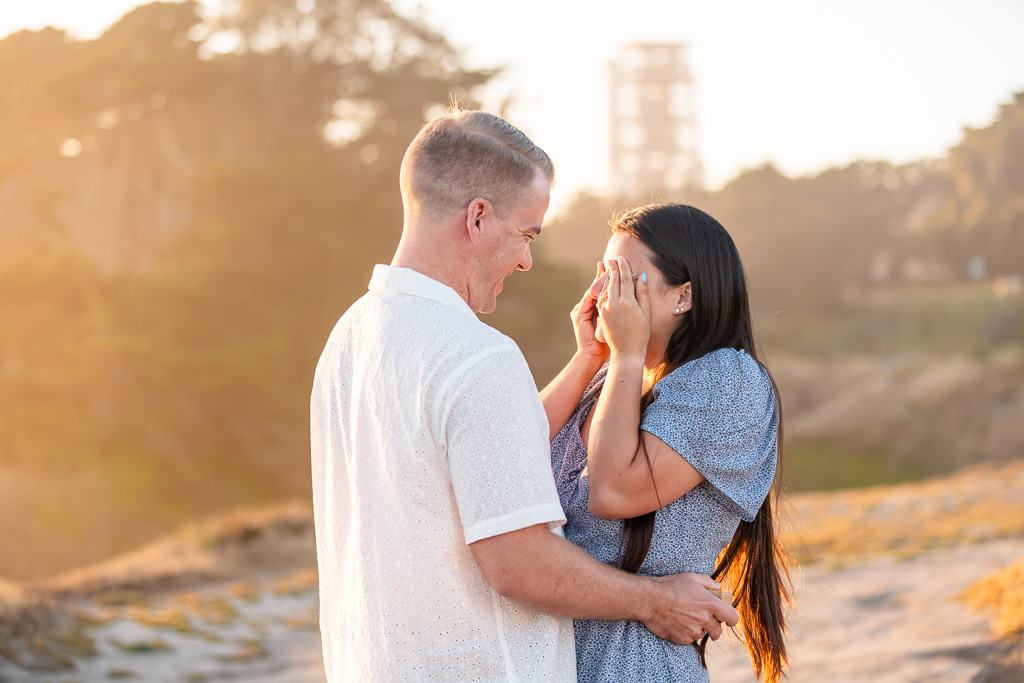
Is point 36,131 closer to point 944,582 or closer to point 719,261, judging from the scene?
point 944,582

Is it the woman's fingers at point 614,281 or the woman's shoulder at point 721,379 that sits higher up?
the woman's fingers at point 614,281

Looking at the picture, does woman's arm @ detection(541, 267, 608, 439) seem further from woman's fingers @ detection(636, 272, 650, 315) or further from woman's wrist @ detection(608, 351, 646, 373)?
woman's wrist @ detection(608, 351, 646, 373)

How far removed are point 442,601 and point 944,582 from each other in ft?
18.4

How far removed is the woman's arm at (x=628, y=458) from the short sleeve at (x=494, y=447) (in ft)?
0.88

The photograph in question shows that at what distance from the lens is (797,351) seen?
34.5 m

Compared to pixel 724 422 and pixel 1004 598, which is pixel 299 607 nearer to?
pixel 1004 598

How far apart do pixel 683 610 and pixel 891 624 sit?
4.26m

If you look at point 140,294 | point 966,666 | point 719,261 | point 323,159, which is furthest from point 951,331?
point 719,261

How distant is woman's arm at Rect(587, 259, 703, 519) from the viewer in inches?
70.3

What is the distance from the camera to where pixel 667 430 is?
179cm

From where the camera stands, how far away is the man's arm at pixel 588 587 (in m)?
1.56

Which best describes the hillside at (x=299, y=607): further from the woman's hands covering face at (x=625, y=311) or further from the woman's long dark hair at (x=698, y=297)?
the woman's hands covering face at (x=625, y=311)

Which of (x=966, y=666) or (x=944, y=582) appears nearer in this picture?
(x=966, y=666)

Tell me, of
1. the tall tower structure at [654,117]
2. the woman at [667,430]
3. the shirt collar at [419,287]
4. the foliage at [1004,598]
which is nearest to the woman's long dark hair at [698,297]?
the woman at [667,430]
